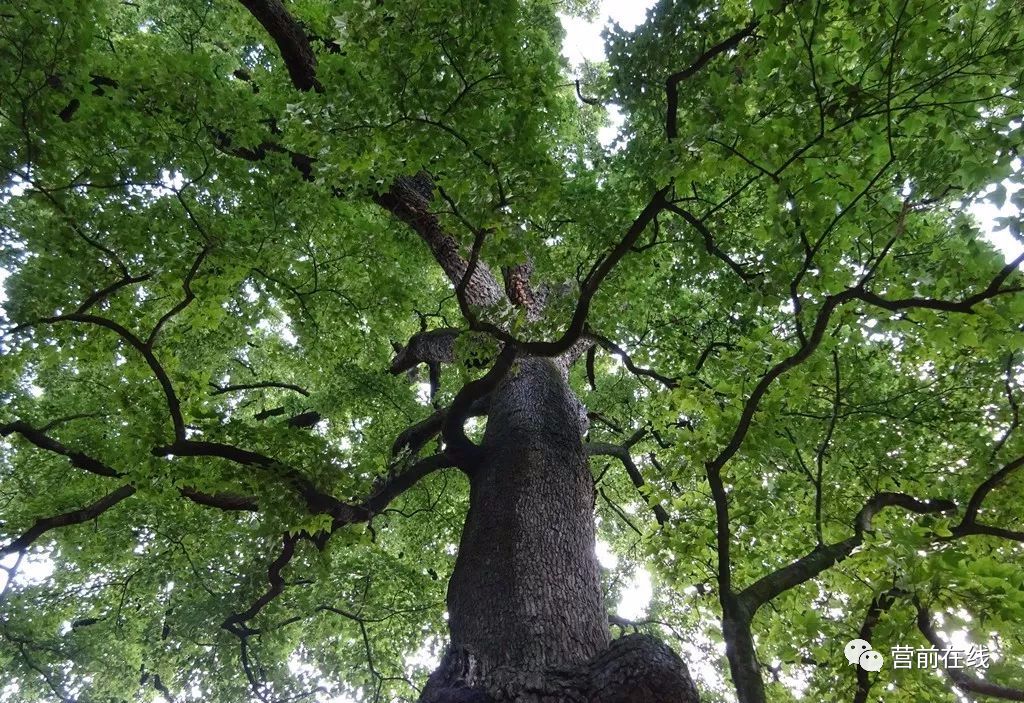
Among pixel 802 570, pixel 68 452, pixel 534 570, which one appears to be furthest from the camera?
pixel 68 452

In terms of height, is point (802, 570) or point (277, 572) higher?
point (277, 572)

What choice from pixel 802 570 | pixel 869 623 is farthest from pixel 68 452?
pixel 869 623

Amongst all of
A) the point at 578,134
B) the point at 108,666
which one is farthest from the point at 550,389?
the point at 108,666

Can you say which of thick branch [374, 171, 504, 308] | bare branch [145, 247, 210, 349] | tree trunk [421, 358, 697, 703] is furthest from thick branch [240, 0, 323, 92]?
tree trunk [421, 358, 697, 703]

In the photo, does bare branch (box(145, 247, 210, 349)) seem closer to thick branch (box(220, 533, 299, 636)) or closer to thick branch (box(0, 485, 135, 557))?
thick branch (box(0, 485, 135, 557))

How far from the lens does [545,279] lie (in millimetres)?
5953

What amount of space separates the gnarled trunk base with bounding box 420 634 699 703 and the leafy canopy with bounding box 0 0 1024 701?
0.55 m

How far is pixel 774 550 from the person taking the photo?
5.82 meters

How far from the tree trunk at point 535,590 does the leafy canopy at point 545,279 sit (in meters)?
0.60

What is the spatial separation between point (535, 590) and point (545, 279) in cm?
332

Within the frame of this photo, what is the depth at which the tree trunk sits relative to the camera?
2.62 metres

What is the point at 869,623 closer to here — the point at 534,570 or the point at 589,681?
the point at 589,681

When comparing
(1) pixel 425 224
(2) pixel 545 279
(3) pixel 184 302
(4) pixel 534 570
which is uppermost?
(1) pixel 425 224

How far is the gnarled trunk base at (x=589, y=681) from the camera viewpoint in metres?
2.45
